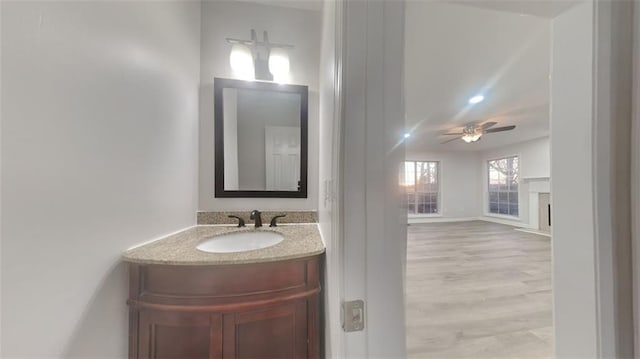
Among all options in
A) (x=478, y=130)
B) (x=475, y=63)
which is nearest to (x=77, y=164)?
(x=475, y=63)

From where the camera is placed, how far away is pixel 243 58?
173 centimetres

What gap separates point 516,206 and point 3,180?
8534 millimetres

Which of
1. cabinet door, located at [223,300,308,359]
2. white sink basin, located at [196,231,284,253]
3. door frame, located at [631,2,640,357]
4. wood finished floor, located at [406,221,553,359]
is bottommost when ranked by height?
wood finished floor, located at [406,221,553,359]

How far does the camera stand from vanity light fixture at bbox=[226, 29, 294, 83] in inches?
68.0

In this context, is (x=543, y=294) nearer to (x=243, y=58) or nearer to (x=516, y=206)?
(x=243, y=58)

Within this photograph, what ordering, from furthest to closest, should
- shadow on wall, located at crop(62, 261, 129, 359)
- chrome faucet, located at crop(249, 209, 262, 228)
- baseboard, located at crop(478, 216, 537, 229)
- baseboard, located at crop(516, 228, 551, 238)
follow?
1. baseboard, located at crop(478, 216, 537, 229)
2. baseboard, located at crop(516, 228, 551, 238)
3. chrome faucet, located at crop(249, 209, 262, 228)
4. shadow on wall, located at crop(62, 261, 129, 359)

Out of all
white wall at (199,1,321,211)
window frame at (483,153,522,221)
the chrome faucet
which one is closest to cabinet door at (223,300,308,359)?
the chrome faucet

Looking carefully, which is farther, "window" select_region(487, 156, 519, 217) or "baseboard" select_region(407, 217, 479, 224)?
"baseboard" select_region(407, 217, 479, 224)

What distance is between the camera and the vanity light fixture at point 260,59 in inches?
68.0

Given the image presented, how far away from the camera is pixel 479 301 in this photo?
233 centimetres

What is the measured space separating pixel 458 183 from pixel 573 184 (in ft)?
25.3

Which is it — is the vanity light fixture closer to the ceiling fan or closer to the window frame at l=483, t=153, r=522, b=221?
the ceiling fan

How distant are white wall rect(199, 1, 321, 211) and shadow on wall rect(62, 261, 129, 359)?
780mm

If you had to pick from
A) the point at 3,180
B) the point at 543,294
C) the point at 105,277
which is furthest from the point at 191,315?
the point at 543,294
